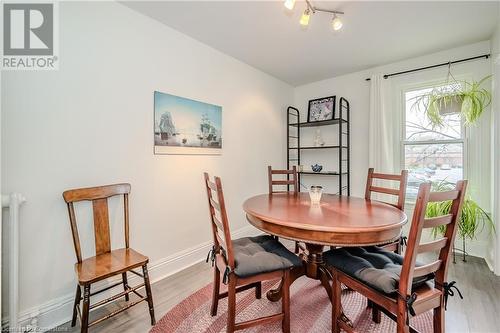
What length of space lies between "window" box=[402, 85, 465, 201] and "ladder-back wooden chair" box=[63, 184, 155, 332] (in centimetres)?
337

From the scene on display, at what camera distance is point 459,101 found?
2.61 meters

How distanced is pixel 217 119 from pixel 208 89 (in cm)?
36

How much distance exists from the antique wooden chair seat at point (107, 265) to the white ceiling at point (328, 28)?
207 centimetres

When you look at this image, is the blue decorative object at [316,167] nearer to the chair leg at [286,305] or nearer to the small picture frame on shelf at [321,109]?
the small picture frame on shelf at [321,109]

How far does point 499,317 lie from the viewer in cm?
170

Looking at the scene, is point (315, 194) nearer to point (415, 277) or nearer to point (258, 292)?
point (415, 277)

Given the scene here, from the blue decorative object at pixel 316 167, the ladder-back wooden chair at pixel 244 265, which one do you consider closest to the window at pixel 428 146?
the blue decorative object at pixel 316 167

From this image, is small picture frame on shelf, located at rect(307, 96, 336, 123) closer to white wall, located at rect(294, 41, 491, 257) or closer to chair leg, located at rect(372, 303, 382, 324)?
white wall, located at rect(294, 41, 491, 257)

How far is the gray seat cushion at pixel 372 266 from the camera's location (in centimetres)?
121

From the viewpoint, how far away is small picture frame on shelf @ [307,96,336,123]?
3722 mm

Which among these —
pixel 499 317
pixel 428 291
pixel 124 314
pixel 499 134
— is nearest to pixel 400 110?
pixel 499 134

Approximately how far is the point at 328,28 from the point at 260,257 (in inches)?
90.3

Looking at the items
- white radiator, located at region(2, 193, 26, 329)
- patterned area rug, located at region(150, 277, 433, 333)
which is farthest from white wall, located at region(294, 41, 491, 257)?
white radiator, located at region(2, 193, 26, 329)

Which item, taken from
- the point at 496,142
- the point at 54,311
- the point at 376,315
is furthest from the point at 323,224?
the point at 496,142
